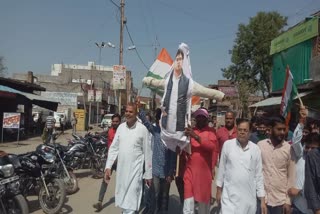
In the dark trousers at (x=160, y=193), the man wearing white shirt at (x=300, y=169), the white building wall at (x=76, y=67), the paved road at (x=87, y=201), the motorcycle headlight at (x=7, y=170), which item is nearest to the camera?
the man wearing white shirt at (x=300, y=169)

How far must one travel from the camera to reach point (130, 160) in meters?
5.79

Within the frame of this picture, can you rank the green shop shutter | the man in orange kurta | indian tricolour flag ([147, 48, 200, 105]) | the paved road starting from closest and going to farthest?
the man in orange kurta → indian tricolour flag ([147, 48, 200, 105]) → the paved road → the green shop shutter

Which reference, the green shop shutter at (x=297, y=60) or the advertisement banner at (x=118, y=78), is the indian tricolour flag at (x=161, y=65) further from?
the advertisement banner at (x=118, y=78)

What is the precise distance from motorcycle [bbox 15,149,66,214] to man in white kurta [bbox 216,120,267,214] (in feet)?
12.1

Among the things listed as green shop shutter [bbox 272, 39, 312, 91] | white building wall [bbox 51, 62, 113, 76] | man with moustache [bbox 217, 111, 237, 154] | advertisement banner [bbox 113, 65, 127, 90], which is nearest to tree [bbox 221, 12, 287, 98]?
green shop shutter [bbox 272, 39, 312, 91]

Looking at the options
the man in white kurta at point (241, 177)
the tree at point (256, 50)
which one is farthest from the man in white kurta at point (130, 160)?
the tree at point (256, 50)

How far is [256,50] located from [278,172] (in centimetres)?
2950

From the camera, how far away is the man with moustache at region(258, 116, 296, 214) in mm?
4914

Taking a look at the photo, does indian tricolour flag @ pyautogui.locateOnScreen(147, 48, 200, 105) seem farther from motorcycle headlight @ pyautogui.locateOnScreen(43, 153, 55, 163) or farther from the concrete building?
the concrete building

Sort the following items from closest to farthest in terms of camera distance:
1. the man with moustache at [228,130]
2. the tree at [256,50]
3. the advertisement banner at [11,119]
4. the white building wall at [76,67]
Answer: the man with moustache at [228,130] → the advertisement banner at [11,119] → the tree at [256,50] → the white building wall at [76,67]

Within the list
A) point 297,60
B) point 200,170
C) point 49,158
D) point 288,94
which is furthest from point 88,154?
point 297,60

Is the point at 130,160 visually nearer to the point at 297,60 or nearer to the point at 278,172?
the point at 278,172

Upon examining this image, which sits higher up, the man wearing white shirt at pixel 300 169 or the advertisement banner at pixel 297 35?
the advertisement banner at pixel 297 35

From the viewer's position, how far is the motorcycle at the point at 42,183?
7602 mm
